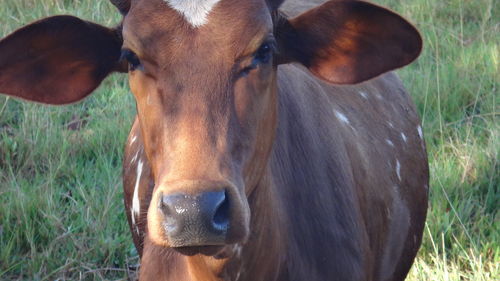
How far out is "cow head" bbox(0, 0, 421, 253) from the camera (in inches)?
117

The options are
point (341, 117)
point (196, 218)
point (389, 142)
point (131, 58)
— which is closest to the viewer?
point (196, 218)

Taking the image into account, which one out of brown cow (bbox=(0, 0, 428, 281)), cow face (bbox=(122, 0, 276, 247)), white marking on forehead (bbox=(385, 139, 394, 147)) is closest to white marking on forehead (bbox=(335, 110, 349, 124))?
brown cow (bbox=(0, 0, 428, 281))

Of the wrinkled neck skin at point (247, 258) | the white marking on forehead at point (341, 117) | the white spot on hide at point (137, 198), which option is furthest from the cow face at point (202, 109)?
the white marking on forehead at point (341, 117)

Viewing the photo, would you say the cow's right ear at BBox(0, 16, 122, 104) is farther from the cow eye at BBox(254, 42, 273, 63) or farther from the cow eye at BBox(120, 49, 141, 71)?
the cow eye at BBox(254, 42, 273, 63)

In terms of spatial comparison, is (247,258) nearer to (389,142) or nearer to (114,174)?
(389,142)

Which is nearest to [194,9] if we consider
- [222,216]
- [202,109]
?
[202,109]

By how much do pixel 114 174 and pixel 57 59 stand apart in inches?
85.3

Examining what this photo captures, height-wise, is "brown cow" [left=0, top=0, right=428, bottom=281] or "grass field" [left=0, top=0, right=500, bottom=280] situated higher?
"brown cow" [left=0, top=0, right=428, bottom=281]

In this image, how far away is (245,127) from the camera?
3283 mm

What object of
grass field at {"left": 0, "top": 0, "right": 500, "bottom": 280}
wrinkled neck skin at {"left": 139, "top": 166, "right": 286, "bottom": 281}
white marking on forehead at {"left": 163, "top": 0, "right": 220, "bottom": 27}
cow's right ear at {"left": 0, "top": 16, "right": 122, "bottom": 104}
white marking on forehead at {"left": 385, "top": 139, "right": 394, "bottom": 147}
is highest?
white marking on forehead at {"left": 163, "top": 0, "right": 220, "bottom": 27}

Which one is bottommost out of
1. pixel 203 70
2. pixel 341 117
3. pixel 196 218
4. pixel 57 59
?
pixel 341 117

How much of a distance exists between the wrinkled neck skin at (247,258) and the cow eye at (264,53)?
0.44 metres

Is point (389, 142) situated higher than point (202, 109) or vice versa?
point (202, 109)

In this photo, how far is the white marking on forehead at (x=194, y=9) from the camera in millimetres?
3240
